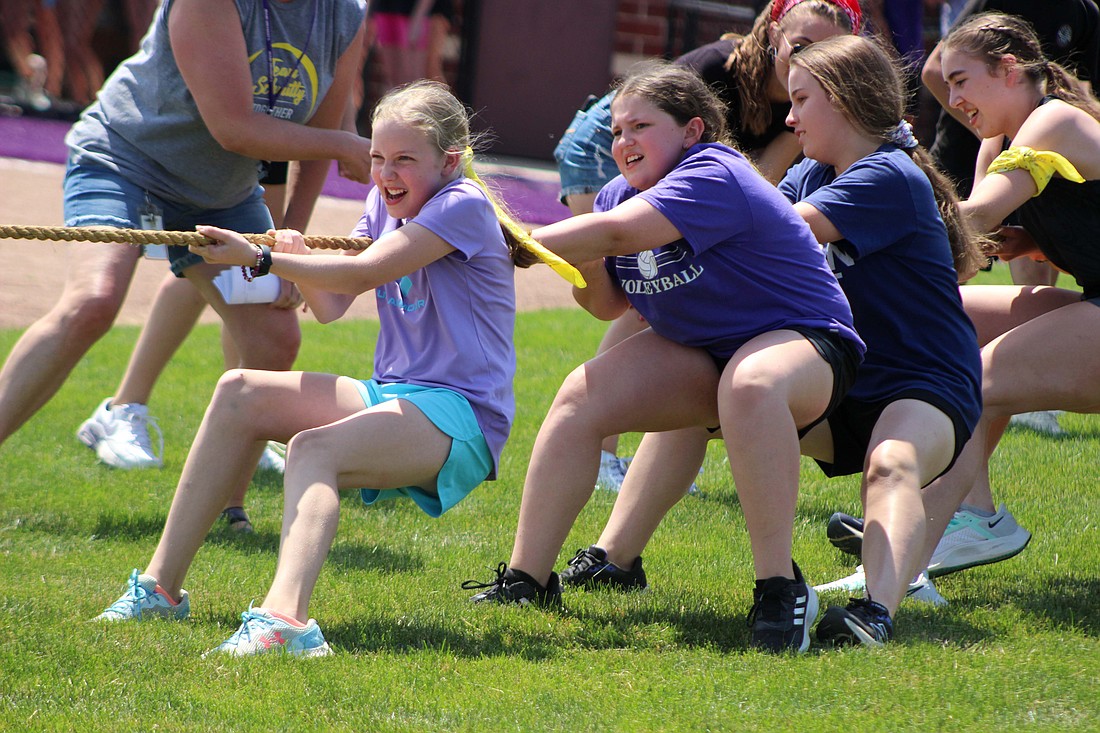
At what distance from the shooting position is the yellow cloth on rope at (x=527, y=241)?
320 cm

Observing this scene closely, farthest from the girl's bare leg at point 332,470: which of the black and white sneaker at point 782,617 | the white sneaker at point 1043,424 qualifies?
the white sneaker at point 1043,424

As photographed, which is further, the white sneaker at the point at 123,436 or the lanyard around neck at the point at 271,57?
the white sneaker at the point at 123,436

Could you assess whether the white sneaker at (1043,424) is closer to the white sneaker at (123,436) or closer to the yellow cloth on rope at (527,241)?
the yellow cloth on rope at (527,241)

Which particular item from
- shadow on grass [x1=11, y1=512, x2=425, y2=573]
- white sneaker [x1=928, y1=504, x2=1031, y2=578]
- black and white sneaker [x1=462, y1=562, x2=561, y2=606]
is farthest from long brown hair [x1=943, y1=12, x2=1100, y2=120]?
shadow on grass [x1=11, y1=512, x2=425, y2=573]

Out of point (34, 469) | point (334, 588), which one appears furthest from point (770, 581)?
point (34, 469)

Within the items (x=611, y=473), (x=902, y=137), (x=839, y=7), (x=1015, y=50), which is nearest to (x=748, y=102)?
(x=839, y=7)

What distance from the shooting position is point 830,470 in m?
3.68

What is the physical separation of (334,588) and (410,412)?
2.56 ft

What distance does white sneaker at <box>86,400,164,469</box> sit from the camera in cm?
509

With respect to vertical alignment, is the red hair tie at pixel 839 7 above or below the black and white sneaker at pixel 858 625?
above

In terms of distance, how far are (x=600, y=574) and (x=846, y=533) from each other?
806 millimetres

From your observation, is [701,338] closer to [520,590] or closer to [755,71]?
[520,590]

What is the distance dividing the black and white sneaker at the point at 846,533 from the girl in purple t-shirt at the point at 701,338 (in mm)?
733

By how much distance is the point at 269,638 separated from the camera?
2.97 meters
